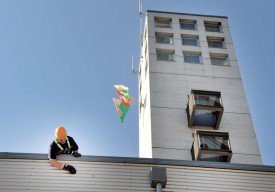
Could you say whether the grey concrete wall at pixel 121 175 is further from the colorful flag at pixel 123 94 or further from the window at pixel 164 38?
→ the window at pixel 164 38

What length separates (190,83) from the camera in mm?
30781

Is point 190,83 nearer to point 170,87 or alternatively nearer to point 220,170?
point 170,87

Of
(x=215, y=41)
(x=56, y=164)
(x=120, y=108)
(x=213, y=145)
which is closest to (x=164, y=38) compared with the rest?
(x=215, y=41)

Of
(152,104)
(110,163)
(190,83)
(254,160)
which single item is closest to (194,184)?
(110,163)

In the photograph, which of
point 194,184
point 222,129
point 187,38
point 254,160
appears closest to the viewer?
point 194,184

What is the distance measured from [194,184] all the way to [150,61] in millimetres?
19529

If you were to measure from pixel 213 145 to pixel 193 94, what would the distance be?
451 centimetres

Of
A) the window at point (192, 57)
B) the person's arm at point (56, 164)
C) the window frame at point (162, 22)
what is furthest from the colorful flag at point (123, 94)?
the person's arm at point (56, 164)

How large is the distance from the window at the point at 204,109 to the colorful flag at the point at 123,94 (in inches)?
274

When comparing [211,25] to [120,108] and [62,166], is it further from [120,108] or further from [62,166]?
[62,166]

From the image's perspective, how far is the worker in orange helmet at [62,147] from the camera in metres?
13.4

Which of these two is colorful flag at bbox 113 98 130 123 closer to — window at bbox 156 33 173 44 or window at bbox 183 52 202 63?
window at bbox 183 52 202 63

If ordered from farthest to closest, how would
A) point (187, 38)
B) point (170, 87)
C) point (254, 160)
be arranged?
Answer: point (187, 38), point (170, 87), point (254, 160)

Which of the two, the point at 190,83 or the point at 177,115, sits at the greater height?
the point at 190,83
